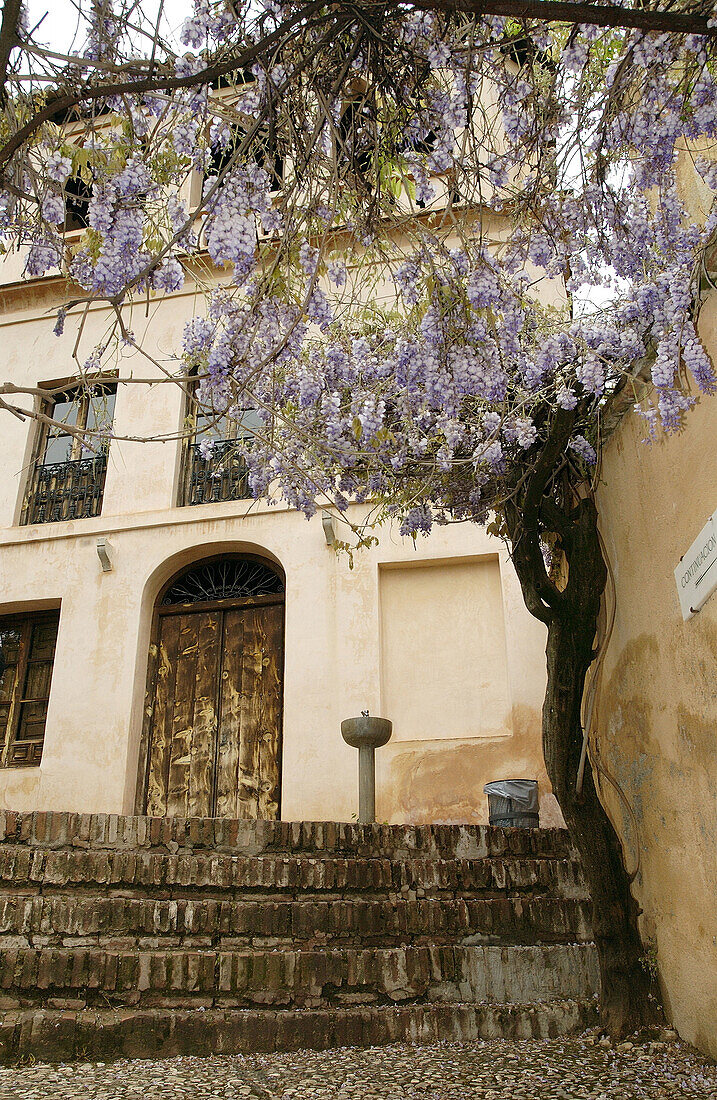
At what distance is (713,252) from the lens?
3293 millimetres

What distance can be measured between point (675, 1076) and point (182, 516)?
20.7 feet

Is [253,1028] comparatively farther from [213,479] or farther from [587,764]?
[213,479]

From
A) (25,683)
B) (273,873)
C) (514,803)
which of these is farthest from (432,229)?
(25,683)

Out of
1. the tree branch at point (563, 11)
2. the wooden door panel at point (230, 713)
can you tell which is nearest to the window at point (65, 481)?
the wooden door panel at point (230, 713)

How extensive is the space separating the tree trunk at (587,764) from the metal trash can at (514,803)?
2.04 meters

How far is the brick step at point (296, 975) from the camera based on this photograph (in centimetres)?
345

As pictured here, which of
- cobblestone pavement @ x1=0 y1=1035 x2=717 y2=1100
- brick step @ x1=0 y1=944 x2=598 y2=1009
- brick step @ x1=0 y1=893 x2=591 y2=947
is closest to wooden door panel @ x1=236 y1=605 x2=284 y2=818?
brick step @ x1=0 y1=893 x2=591 y2=947

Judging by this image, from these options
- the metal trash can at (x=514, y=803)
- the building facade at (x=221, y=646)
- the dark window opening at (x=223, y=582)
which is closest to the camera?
the metal trash can at (x=514, y=803)

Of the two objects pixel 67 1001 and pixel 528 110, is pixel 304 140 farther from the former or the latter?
pixel 67 1001

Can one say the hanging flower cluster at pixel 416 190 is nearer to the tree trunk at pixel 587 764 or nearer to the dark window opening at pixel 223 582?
the tree trunk at pixel 587 764

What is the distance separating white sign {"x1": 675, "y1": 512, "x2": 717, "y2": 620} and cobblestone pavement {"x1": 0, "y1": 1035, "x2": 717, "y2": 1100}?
1.56 m

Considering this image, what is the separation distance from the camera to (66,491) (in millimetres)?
8938

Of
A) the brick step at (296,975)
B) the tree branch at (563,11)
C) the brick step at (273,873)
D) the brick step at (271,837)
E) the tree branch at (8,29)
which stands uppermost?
the tree branch at (563,11)

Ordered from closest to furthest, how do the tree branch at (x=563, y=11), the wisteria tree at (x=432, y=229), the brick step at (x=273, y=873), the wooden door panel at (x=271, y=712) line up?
1. the tree branch at (x=563, y=11)
2. the wisteria tree at (x=432, y=229)
3. the brick step at (x=273, y=873)
4. the wooden door panel at (x=271, y=712)
